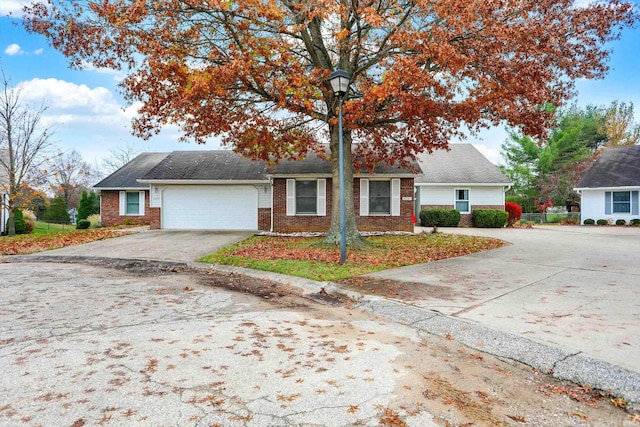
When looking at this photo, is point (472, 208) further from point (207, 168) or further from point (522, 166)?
point (207, 168)

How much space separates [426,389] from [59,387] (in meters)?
2.84

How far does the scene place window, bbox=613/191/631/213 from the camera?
2255cm

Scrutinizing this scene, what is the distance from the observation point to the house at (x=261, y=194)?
16500 mm

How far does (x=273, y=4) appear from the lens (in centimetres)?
870

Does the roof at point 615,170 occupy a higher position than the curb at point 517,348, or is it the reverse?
the roof at point 615,170

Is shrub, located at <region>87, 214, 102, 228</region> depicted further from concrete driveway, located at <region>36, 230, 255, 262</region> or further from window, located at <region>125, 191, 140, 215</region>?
concrete driveway, located at <region>36, 230, 255, 262</region>

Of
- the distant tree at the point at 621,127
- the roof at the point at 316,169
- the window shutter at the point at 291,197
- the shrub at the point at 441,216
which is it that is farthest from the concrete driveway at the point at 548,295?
the distant tree at the point at 621,127

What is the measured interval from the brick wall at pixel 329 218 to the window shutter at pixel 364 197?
14 centimetres

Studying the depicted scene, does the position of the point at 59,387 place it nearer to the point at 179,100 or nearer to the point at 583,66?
the point at 179,100

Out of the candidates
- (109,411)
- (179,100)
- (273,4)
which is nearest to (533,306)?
(109,411)

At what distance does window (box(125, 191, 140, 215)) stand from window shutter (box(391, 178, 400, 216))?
610 inches

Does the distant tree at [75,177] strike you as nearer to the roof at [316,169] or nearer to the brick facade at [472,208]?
the roof at [316,169]

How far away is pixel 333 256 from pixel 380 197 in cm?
777

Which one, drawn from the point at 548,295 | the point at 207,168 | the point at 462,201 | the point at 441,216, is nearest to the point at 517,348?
the point at 548,295
